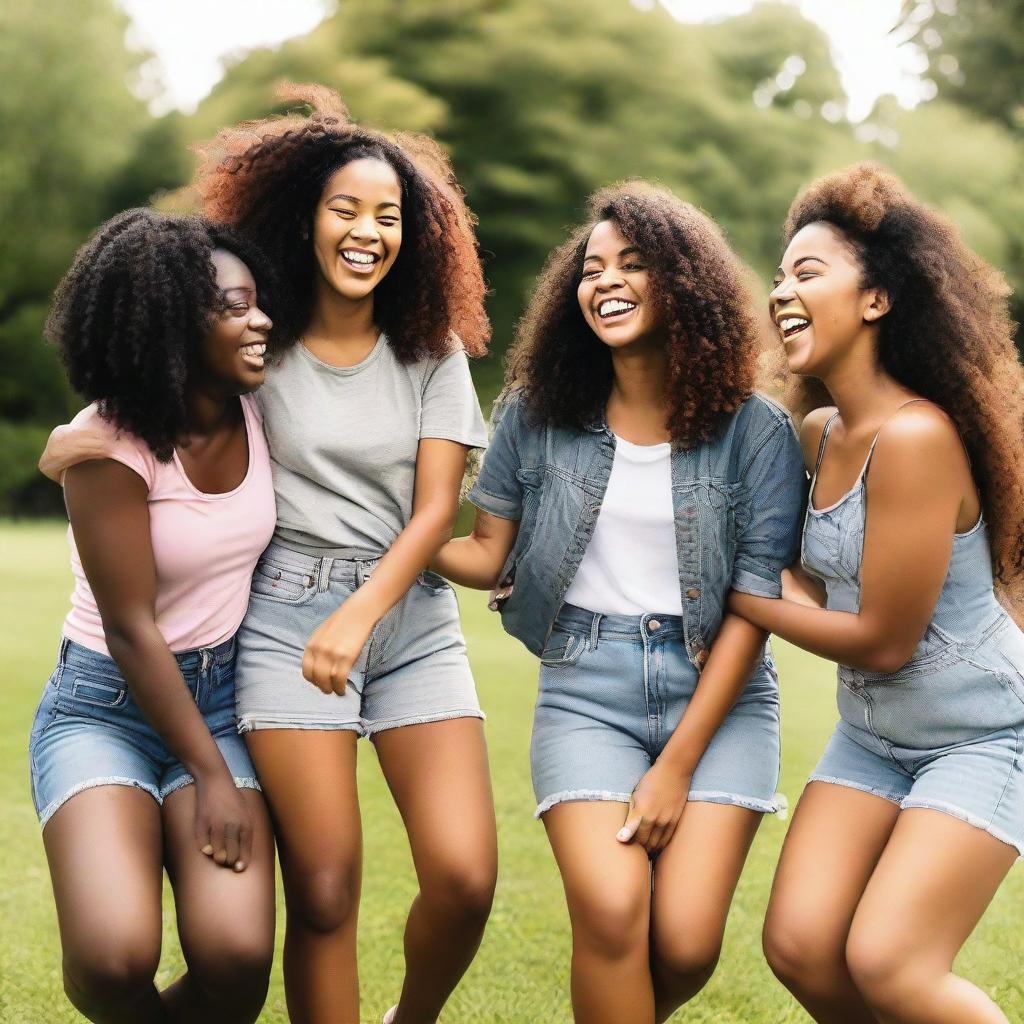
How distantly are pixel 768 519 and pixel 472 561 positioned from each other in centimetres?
71

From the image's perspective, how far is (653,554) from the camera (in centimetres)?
324

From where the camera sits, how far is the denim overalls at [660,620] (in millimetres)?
3160

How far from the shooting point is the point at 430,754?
10.7 feet

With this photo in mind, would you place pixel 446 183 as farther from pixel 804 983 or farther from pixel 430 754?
pixel 804 983

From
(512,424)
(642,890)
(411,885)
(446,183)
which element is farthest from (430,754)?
(411,885)

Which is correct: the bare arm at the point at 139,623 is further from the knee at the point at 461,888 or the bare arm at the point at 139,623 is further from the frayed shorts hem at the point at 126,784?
the knee at the point at 461,888

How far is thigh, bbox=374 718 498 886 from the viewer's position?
316 cm

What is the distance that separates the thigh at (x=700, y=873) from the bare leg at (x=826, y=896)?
10 centimetres

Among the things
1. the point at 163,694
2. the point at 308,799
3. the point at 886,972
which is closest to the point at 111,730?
the point at 163,694

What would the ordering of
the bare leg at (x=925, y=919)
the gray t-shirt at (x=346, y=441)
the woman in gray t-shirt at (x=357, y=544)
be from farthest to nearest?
the gray t-shirt at (x=346, y=441)
the woman in gray t-shirt at (x=357, y=544)
the bare leg at (x=925, y=919)

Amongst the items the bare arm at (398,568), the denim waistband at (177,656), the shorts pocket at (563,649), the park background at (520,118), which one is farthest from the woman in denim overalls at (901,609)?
the park background at (520,118)

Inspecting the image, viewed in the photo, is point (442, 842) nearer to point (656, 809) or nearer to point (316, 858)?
point (316, 858)

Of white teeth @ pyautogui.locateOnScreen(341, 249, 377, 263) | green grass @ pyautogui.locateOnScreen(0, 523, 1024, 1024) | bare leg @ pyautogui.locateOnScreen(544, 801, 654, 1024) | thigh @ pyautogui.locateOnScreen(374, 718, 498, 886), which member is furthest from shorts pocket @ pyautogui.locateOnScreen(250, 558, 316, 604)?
green grass @ pyautogui.locateOnScreen(0, 523, 1024, 1024)

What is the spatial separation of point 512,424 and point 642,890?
1.15 meters
